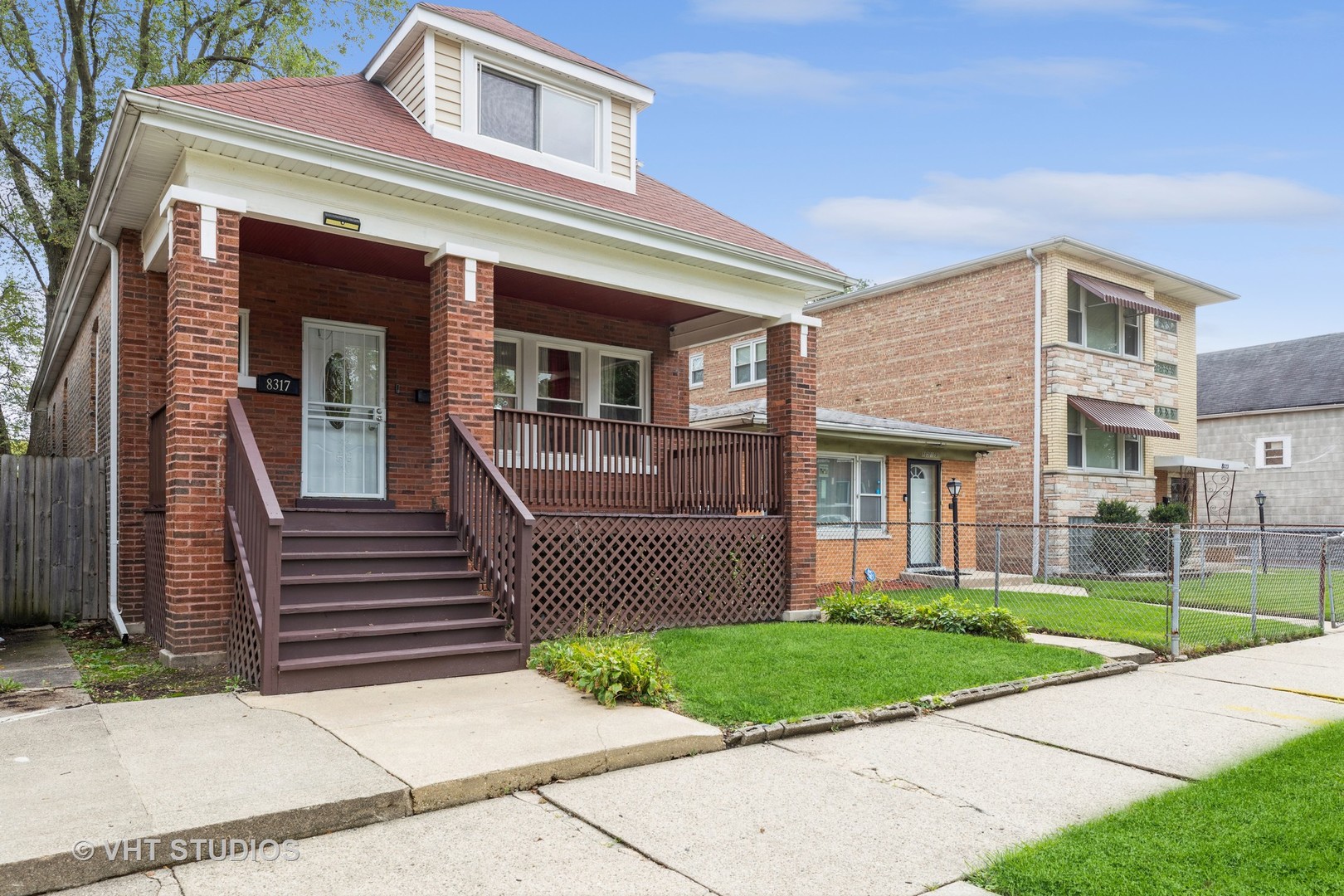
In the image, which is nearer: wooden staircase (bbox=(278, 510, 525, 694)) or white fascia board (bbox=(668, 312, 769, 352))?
wooden staircase (bbox=(278, 510, 525, 694))

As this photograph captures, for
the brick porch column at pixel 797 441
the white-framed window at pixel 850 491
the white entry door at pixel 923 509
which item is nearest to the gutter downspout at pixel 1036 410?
the white entry door at pixel 923 509

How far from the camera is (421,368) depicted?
1034cm

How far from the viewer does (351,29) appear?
2169 centimetres

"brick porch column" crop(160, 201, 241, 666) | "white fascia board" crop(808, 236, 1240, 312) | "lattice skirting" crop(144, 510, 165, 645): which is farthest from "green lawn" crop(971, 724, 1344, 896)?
"white fascia board" crop(808, 236, 1240, 312)

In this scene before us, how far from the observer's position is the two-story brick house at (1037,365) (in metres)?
19.2

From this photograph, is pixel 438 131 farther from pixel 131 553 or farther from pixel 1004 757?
pixel 1004 757

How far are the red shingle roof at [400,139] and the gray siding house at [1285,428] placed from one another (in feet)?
77.5

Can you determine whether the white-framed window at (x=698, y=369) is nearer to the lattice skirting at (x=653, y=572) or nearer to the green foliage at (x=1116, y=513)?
the green foliage at (x=1116, y=513)

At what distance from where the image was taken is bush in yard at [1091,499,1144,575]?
17766 mm

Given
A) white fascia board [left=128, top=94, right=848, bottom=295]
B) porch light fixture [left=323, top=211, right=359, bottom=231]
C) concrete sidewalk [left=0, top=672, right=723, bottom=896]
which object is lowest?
concrete sidewalk [left=0, top=672, right=723, bottom=896]

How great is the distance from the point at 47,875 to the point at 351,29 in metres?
22.7

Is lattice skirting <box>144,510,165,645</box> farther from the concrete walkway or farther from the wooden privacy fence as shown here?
the concrete walkway

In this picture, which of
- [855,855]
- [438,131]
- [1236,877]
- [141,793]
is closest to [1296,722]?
[1236,877]

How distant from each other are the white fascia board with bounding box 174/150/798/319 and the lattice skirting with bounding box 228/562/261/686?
315 centimetres
